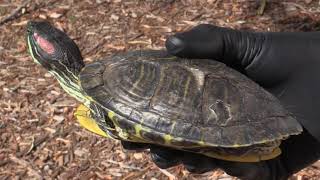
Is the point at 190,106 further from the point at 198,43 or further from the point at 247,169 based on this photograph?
the point at 247,169

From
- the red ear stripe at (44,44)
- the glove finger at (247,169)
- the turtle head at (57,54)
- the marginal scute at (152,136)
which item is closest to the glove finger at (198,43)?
the marginal scute at (152,136)

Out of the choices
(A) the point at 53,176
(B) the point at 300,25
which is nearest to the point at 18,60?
(A) the point at 53,176

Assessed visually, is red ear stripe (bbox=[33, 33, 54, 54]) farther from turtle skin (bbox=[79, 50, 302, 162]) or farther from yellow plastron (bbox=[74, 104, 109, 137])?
turtle skin (bbox=[79, 50, 302, 162])

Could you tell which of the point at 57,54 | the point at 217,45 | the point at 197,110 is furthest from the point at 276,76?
the point at 57,54

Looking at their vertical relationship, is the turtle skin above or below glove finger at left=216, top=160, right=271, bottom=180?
above

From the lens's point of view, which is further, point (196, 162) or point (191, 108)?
point (196, 162)

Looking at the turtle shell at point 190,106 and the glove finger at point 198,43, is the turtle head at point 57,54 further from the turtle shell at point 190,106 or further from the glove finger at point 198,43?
the glove finger at point 198,43

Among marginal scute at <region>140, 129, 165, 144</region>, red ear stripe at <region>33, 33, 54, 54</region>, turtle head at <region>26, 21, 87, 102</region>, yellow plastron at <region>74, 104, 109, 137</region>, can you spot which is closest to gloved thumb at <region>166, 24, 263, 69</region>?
marginal scute at <region>140, 129, 165, 144</region>

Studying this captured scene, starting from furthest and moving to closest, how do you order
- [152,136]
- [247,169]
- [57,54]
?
[57,54], [247,169], [152,136]
